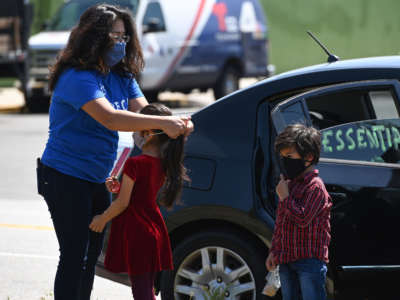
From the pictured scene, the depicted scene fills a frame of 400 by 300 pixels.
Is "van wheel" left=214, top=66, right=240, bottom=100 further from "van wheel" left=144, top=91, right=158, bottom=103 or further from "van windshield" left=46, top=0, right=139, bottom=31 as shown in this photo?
"van windshield" left=46, top=0, right=139, bottom=31

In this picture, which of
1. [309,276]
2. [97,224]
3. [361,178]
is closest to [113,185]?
[97,224]

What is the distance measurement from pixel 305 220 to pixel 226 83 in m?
15.4

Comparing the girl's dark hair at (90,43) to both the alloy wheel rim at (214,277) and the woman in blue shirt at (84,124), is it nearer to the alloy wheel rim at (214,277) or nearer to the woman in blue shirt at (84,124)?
the woman in blue shirt at (84,124)

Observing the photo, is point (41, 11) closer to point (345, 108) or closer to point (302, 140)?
point (345, 108)

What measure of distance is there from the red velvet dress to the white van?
13265 mm

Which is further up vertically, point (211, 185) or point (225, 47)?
point (211, 185)

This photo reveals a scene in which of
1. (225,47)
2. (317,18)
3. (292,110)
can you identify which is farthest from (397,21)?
(292,110)

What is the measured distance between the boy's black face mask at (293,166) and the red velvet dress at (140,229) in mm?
554

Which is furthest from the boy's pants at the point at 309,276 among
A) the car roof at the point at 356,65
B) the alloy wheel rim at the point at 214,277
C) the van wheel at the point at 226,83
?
the van wheel at the point at 226,83

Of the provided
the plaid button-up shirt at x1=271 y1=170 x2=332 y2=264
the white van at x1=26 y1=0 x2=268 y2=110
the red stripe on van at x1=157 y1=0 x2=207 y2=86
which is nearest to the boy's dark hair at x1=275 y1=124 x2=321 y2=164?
the plaid button-up shirt at x1=271 y1=170 x2=332 y2=264

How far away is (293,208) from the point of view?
157 inches

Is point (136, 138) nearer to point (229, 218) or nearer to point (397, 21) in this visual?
point (229, 218)

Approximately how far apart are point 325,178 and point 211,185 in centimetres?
61

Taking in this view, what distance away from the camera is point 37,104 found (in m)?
19.4
